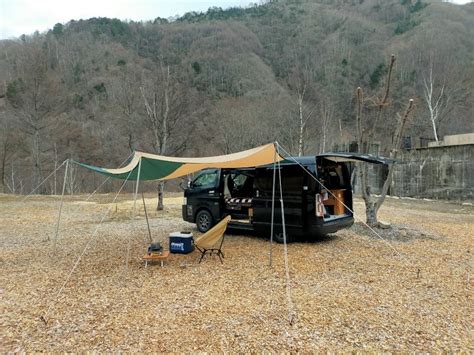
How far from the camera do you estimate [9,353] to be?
336 cm

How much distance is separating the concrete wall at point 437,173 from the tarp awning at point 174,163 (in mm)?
12809

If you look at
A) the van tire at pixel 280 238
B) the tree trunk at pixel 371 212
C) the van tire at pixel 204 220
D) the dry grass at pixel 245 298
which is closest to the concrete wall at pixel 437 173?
the tree trunk at pixel 371 212

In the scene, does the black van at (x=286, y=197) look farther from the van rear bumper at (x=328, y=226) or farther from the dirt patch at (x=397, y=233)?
the dirt patch at (x=397, y=233)

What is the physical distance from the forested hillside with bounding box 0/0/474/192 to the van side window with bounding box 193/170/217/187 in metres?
6.72

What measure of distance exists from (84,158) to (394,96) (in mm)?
30766

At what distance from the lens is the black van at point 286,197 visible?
6.91 meters

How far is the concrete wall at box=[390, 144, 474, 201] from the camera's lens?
16.7m

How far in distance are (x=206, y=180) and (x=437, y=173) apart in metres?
14.5

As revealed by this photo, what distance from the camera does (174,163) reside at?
6.41 metres

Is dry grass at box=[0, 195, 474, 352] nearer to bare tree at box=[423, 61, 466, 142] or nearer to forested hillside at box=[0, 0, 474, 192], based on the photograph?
forested hillside at box=[0, 0, 474, 192]

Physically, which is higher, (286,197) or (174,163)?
(174,163)

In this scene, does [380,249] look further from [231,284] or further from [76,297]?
[76,297]

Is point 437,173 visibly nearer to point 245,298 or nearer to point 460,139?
point 460,139

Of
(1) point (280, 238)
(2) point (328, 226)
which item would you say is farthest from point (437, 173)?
(1) point (280, 238)
